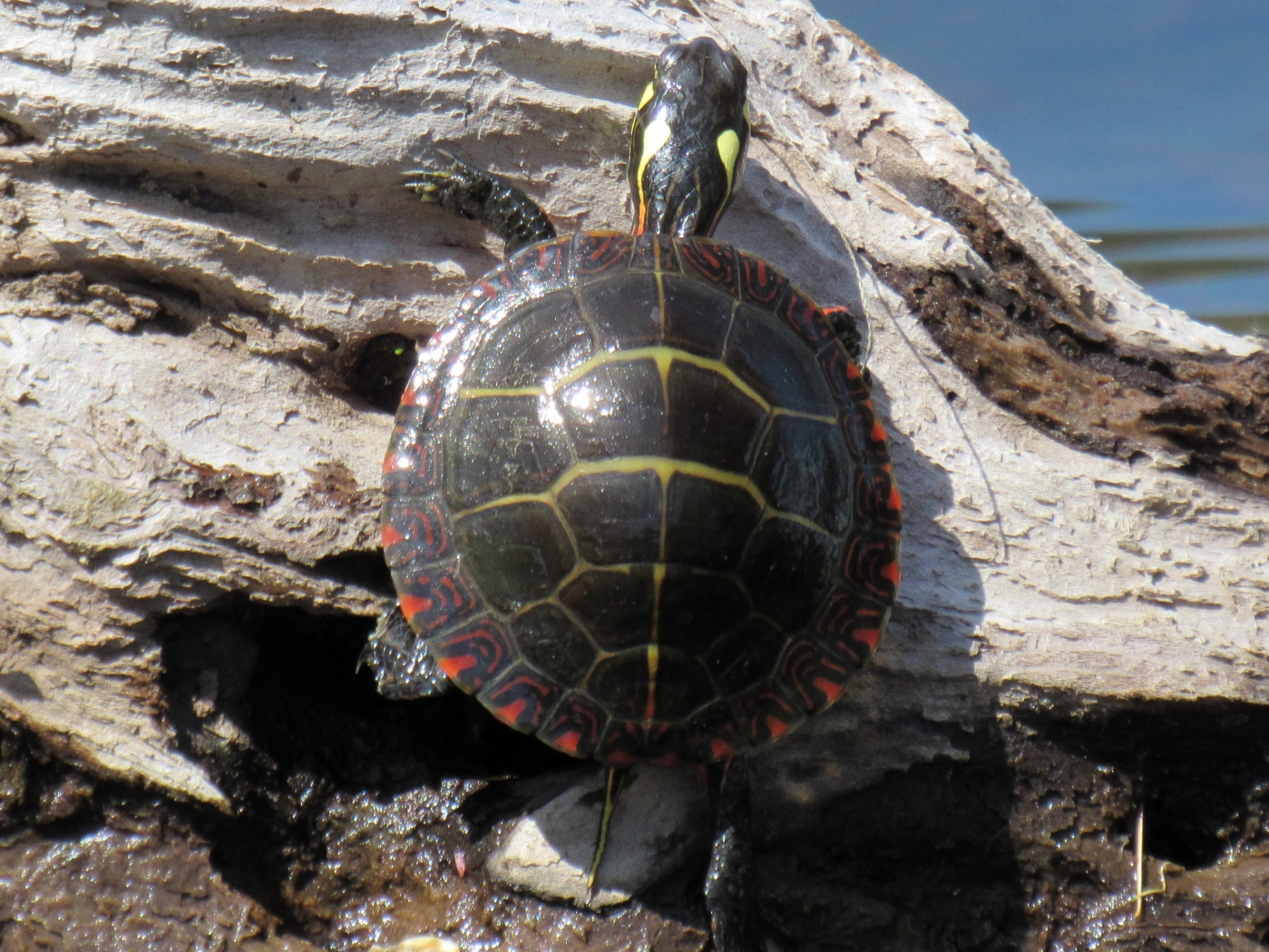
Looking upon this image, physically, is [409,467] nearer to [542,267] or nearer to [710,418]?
[542,267]

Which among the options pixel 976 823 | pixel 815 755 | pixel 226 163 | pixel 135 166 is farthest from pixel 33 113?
pixel 976 823

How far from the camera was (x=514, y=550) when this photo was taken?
2.28 m

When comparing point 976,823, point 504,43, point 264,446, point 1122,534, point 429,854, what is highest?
point 504,43

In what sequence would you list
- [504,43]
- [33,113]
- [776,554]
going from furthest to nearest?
[504,43] < [33,113] < [776,554]

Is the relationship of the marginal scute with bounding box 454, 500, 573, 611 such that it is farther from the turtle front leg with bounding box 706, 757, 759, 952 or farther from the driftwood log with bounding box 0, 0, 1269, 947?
the turtle front leg with bounding box 706, 757, 759, 952

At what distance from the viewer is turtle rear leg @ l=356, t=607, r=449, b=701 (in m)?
2.60

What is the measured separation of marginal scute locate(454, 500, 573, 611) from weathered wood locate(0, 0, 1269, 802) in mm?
433

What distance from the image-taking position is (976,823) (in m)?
2.68

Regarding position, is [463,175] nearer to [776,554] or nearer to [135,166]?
[135,166]

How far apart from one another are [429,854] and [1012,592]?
1740mm

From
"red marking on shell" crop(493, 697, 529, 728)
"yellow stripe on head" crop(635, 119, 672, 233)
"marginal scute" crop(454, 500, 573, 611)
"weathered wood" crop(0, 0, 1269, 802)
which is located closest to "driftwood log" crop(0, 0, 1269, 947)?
"weathered wood" crop(0, 0, 1269, 802)

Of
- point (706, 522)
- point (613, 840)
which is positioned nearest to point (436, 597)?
point (706, 522)

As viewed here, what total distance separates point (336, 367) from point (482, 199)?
630mm

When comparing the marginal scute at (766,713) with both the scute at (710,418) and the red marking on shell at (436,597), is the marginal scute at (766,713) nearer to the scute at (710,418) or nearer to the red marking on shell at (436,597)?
the scute at (710,418)
